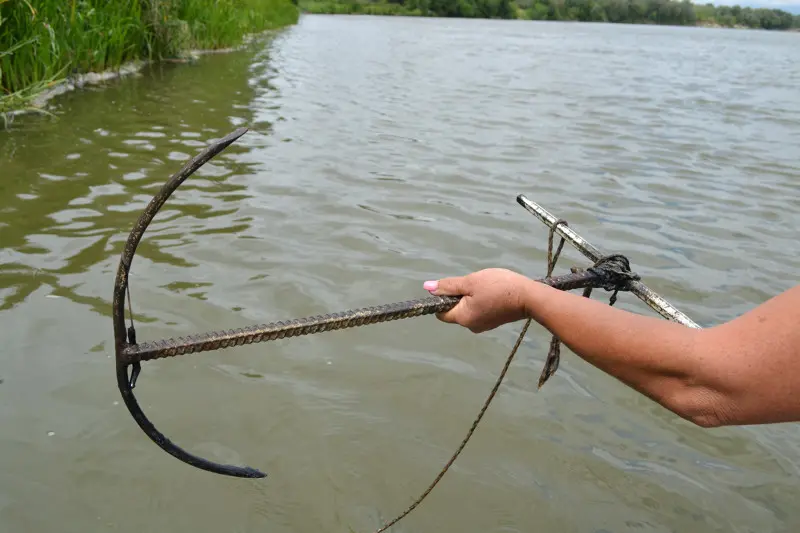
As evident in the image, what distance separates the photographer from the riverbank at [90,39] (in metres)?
6.37

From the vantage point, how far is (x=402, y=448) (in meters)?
2.62

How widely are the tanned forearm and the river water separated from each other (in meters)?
1.16

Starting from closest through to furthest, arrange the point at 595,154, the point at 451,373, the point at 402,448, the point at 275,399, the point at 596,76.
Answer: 1. the point at 402,448
2. the point at 275,399
3. the point at 451,373
4. the point at 595,154
5. the point at 596,76

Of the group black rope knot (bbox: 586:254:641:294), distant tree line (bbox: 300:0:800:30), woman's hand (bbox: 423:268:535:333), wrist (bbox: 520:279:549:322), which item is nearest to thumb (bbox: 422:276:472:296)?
woman's hand (bbox: 423:268:535:333)

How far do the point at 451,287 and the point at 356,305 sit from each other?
2.06 m

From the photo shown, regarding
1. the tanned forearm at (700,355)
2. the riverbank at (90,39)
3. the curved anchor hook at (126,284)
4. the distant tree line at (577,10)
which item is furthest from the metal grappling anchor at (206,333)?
the distant tree line at (577,10)

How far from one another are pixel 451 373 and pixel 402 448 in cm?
60

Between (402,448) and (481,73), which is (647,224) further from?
(481,73)

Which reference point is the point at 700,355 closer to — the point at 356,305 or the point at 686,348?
the point at 686,348

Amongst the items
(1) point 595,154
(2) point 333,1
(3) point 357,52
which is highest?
(2) point 333,1

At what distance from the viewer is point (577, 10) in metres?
70.6

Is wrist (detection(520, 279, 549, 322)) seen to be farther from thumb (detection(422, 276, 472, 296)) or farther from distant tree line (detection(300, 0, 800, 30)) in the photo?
distant tree line (detection(300, 0, 800, 30))

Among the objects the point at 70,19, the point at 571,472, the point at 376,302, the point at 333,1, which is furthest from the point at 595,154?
the point at 333,1

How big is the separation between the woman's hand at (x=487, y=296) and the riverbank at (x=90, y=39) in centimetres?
563
